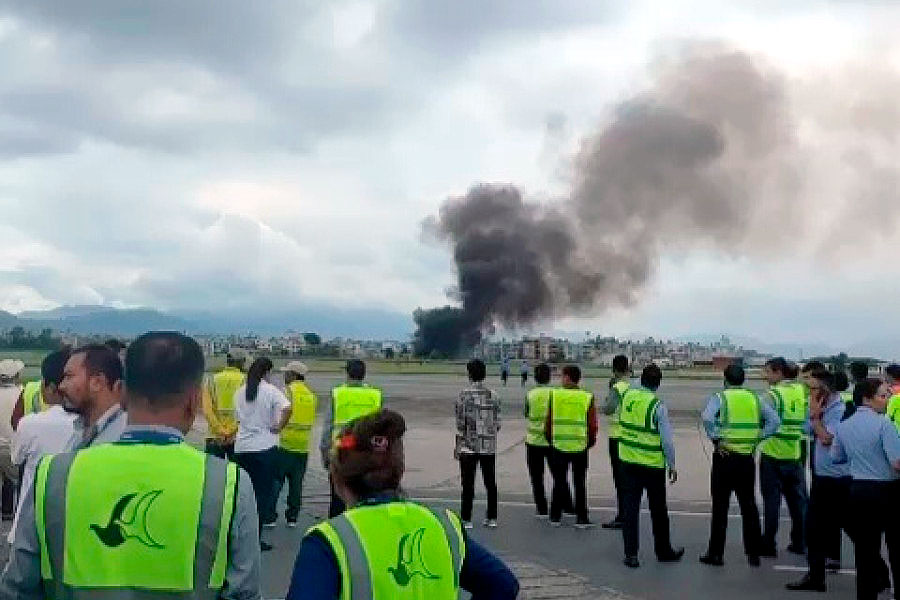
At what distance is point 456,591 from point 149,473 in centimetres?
92

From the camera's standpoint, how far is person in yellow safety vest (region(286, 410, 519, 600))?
8.26ft

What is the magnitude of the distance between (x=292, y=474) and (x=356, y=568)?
8088 mm

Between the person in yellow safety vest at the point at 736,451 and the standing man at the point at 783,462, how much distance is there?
0.40 metres

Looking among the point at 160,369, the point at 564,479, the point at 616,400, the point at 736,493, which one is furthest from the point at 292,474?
the point at 160,369

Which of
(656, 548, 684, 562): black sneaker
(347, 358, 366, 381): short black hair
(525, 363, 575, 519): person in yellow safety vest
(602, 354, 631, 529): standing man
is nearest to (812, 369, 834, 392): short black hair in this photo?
(656, 548, 684, 562): black sneaker

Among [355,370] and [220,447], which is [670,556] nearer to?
[355,370]

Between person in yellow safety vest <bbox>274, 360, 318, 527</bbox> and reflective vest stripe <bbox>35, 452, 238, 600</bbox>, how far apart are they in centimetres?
768

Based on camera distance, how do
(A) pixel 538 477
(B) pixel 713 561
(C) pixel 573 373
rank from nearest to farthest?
(B) pixel 713 561 → (C) pixel 573 373 → (A) pixel 538 477

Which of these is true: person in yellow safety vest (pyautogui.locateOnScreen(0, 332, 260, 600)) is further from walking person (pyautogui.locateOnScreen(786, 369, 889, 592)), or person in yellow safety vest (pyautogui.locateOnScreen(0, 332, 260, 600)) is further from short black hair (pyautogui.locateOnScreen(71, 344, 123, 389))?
walking person (pyautogui.locateOnScreen(786, 369, 889, 592))

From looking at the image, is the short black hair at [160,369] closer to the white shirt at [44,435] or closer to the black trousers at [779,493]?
the white shirt at [44,435]

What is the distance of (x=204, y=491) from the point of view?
2557 millimetres

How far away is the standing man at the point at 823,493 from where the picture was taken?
27.0 feet

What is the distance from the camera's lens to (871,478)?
746 centimetres

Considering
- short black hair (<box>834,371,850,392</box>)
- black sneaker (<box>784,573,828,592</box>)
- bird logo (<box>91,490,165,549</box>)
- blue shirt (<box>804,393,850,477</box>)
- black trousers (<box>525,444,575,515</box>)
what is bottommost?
black sneaker (<box>784,573,828,592</box>)
